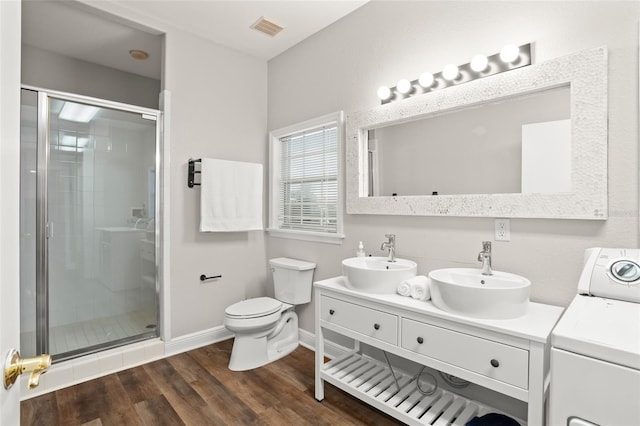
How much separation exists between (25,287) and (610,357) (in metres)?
2.93

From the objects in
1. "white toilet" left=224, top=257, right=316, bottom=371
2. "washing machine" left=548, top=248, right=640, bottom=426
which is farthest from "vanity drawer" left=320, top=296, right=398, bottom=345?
"washing machine" left=548, top=248, right=640, bottom=426

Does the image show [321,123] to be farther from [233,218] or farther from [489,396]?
[489,396]

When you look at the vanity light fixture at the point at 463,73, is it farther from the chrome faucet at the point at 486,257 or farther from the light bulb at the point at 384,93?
the chrome faucet at the point at 486,257

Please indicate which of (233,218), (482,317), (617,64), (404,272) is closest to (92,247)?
(233,218)

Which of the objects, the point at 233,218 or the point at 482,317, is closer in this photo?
the point at 482,317

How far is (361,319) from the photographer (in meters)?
1.75

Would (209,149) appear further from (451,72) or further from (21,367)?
(21,367)

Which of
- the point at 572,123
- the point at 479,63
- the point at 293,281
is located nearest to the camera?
the point at 572,123

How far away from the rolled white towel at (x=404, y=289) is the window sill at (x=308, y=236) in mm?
849

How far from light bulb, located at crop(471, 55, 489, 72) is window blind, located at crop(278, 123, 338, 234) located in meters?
1.11

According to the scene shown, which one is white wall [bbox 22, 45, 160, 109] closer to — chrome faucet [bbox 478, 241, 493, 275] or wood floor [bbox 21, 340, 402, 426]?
wood floor [bbox 21, 340, 402, 426]

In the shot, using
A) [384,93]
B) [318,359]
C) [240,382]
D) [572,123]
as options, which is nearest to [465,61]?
[384,93]

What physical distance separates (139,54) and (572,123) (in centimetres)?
342

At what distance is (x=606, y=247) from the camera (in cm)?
136
